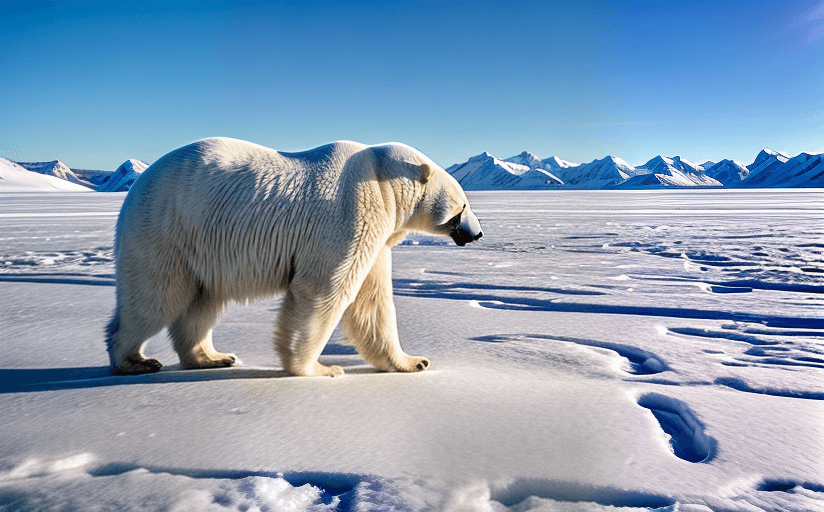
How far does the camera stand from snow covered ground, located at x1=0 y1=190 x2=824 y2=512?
1.56 meters

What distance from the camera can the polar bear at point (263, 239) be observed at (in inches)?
105

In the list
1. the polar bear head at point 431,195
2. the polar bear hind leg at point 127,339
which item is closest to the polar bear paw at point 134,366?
the polar bear hind leg at point 127,339

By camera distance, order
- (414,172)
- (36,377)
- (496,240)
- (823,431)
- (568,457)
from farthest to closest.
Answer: (496,240) < (414,172) < (36,377) < (823,431) < (568,457)

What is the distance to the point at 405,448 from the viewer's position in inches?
71.2

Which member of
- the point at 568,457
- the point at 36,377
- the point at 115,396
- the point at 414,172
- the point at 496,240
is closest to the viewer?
the point at 568,457

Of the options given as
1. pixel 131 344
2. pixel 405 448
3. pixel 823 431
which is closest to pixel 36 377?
pixel 131 344

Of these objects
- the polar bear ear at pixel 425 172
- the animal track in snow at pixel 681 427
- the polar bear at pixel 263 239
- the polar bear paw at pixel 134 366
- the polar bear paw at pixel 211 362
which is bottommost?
the polar bear paw at pixel 211 362

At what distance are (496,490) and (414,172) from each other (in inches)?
70.7

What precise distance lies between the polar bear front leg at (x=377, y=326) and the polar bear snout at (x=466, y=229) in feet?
1.43

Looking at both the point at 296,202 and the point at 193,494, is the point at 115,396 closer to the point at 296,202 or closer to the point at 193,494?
the point at 193,494

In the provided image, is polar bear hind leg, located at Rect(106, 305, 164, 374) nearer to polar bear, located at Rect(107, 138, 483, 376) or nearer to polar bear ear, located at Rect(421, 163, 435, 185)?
polar bear, located at Rect(107, 138, 483, 376)

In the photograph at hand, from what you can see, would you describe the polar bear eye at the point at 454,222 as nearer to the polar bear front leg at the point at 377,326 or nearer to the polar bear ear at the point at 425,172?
the polar bear ear at the point at 425,172

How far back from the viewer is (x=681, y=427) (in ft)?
6.99

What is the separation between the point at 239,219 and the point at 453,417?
4.93 feet
